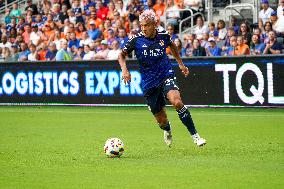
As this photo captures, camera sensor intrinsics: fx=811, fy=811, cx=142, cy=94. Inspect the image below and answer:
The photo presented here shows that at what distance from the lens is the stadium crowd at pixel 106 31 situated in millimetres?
23391

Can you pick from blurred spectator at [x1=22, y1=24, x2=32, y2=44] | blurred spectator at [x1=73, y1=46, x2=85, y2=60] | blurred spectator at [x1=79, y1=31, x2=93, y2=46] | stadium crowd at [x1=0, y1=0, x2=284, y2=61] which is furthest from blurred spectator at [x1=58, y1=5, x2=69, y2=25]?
blurred spectator at [x1=73, y1=46, x2=85, y2=60]

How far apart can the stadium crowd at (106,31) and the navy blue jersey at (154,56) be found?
28.6 ft

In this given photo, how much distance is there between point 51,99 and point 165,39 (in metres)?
12.3

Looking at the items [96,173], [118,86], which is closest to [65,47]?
[118,86]

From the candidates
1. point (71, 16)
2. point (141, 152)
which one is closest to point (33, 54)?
point (71, 16)

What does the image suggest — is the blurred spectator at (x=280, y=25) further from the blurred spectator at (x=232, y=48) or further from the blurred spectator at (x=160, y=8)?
the blurred spectator at (x=160, y=8)

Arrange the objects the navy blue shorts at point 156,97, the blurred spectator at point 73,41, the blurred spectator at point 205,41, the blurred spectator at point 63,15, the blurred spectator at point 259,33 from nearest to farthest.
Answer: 1. the navy blue shorts at point 156,97
2. the blurred spectator at point 259,33
3. the blurred spectator at point 205,41
4. the blurred spectator at point 73,41
5. the blurred spectator at point 63,15

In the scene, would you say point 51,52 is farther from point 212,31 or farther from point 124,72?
point 124,72

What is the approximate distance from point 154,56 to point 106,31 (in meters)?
13.7

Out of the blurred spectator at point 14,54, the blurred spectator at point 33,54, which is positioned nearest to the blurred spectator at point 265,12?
the blurred spectator at point 33,54

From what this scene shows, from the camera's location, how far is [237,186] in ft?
31.8

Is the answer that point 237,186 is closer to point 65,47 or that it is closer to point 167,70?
point 167,70

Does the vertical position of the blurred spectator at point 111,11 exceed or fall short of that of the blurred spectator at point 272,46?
it exceeds it

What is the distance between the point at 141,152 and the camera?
13.7 metres
